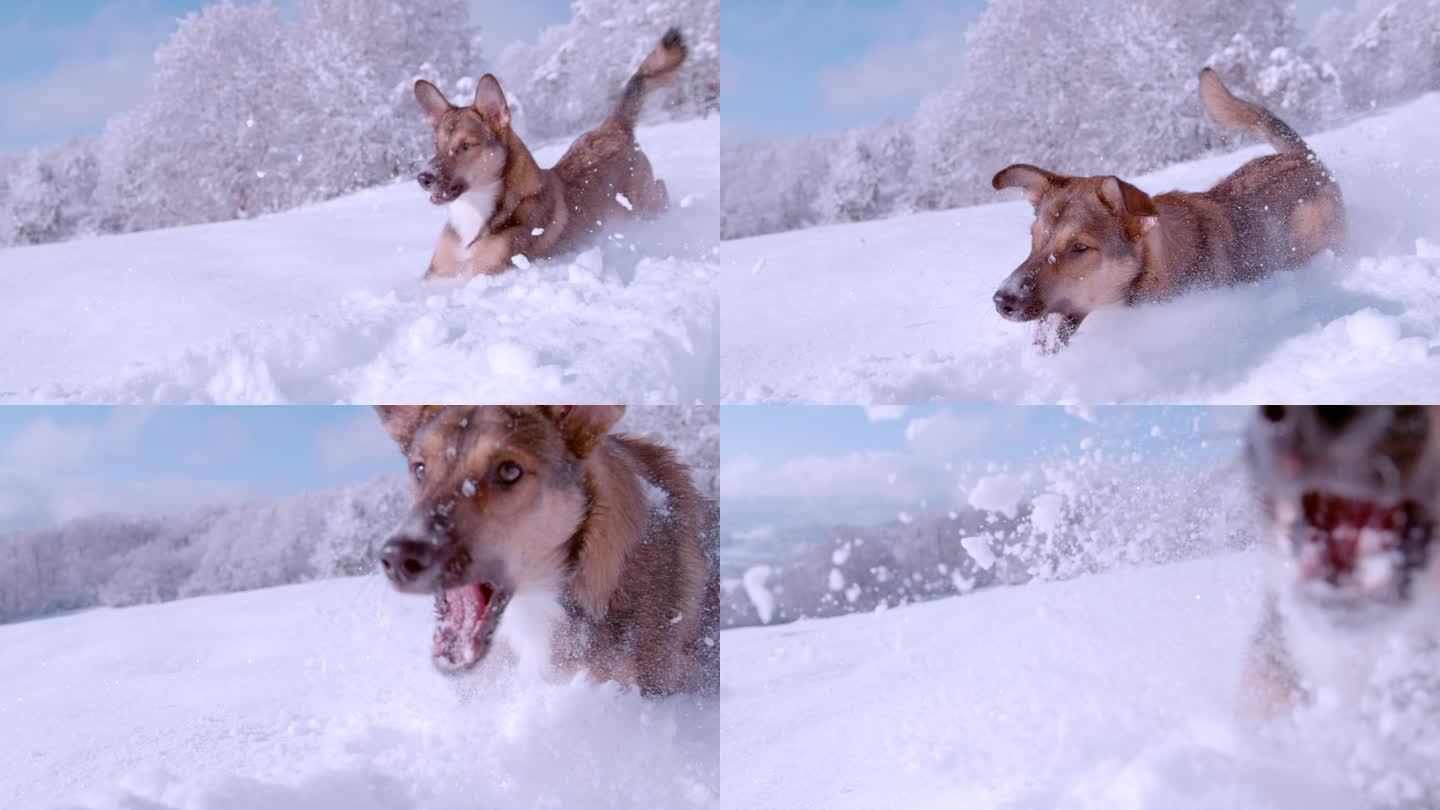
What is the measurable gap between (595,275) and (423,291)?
0.58 metres

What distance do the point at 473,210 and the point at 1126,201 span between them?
2.21m

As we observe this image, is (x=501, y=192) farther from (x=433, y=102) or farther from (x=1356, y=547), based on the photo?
(x=1356, y=547)

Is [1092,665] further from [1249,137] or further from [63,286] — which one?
[63,286]

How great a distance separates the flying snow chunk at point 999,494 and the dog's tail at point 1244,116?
200 centimetres

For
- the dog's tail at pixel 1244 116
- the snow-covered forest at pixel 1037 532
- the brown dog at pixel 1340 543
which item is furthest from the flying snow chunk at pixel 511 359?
the dog's tail at pixel 1244 116

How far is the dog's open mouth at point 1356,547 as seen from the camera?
1917 mm

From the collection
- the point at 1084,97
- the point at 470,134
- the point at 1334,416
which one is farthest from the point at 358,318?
the point at 1084,97

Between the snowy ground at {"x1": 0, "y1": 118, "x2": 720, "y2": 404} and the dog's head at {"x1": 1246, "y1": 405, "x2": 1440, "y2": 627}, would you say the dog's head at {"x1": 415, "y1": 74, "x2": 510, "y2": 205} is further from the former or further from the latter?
the dog's head at {"x1": 1246, "y1": 405, "x2": 1440, "y2": 627}

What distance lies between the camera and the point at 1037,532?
106 inches

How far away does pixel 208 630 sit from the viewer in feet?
9.89

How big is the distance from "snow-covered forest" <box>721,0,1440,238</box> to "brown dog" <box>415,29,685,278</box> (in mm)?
620

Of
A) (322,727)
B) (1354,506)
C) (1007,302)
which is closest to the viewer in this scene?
(1354,506)

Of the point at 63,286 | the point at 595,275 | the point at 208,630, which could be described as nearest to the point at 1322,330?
the point at 595,275

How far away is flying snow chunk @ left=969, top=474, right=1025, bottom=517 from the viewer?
8.91 feet
